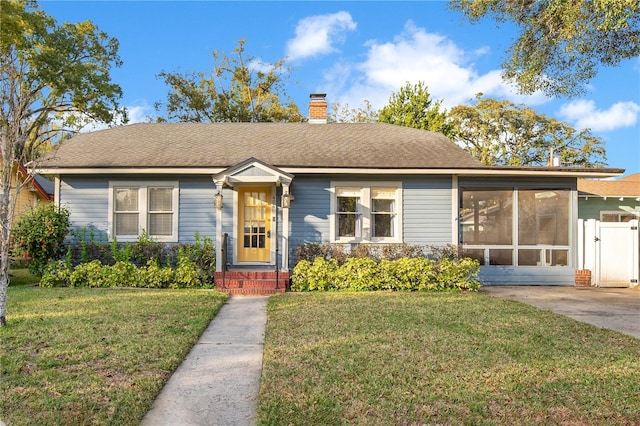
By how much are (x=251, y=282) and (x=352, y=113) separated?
2198cm

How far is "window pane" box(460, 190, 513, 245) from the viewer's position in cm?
1072

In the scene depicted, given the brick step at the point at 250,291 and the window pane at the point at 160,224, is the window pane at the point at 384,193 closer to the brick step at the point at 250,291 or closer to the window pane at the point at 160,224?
the brick step at the point at 250,291

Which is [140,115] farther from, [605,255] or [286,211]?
[605,255]

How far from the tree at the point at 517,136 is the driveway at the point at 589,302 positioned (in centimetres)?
2234

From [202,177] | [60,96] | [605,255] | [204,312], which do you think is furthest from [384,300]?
[60,96]

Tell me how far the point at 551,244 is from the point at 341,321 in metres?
7.65

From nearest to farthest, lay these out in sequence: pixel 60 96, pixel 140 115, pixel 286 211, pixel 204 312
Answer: pixel 204 312 < pixel 286 211 < pixel 60 96 < pixel 140 115

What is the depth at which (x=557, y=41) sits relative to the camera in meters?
7.47

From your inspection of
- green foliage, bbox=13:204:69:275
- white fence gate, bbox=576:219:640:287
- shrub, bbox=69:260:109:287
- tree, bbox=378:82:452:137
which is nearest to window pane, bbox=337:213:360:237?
shrub, bbox=69:260:109:287

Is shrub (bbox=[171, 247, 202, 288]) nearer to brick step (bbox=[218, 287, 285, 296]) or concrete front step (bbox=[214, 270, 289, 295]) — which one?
concrete front step (bbox=[214, 270, 289, 295])

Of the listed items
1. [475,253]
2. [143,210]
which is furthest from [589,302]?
[143,210]

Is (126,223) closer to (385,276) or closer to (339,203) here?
(339,203)

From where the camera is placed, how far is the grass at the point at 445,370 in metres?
2.93

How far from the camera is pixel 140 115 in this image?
26.7 meters
